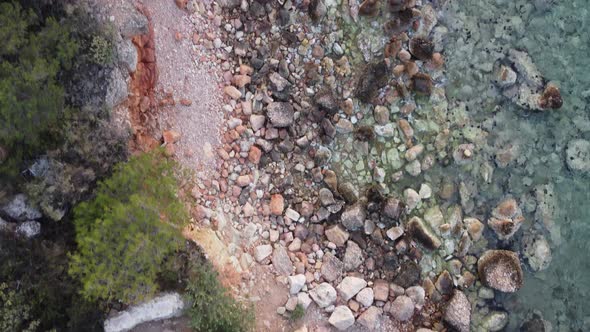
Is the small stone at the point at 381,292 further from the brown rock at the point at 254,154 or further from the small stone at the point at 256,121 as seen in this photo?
the small stone at the point at 256,121

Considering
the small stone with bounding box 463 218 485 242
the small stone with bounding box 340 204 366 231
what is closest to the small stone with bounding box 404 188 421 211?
the small stone with bounding box 340 204 366 231

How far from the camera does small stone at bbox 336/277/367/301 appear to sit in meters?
11.5

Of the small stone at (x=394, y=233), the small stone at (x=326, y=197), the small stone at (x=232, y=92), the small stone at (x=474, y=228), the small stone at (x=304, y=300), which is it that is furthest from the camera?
the small stone at (x=474, y=228)

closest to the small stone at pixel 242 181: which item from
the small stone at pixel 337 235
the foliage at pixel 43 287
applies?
the small stone at pixel 337 235

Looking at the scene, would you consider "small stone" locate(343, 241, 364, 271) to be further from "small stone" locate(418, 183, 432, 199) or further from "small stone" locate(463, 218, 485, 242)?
"small stone" locate(463, 218, 485, 242)

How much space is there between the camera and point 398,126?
1259 centimetres

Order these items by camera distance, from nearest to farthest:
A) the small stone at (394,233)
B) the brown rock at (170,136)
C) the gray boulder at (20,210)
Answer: the gray boulder at (20,210)
the brown rock at (170,136)
the small stone at (394,233)

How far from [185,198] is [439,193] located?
17.4 feet

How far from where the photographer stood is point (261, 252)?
11.3 meters

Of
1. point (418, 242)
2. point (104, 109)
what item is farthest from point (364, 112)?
point (104, 109)

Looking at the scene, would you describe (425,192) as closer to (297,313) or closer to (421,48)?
(421,48)

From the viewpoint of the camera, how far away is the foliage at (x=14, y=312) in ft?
28.2

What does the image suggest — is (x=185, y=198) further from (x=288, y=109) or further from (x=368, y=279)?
(x=368, y=279)

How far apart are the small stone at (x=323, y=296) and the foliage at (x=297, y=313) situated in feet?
1.17
